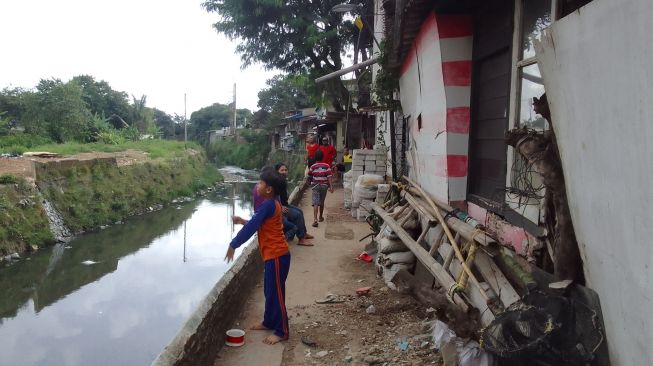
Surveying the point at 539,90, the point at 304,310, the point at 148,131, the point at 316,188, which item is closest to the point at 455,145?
the point at 539,90

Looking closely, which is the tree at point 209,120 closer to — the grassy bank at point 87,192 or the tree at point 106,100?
the tree at point 106,100

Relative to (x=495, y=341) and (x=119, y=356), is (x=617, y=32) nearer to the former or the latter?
(x=495, y=341)

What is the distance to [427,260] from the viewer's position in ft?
14.3

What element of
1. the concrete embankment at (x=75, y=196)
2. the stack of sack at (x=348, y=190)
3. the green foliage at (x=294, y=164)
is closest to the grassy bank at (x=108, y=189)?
the concrete embankment at (x=75, y=196)

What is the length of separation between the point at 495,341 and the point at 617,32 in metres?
1.60

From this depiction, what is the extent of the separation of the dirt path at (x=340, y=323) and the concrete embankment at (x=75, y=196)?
1006 cm

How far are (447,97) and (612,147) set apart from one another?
3.00 m

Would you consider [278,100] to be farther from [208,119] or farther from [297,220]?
[297,220]

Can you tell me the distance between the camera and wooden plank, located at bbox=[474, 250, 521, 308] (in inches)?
124

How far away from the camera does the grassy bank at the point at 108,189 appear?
1555 cm

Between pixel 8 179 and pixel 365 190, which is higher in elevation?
pixel 365 190

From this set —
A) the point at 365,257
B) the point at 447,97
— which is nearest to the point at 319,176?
the point at 365,257

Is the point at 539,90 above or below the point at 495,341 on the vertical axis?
above

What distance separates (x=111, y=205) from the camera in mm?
18156
